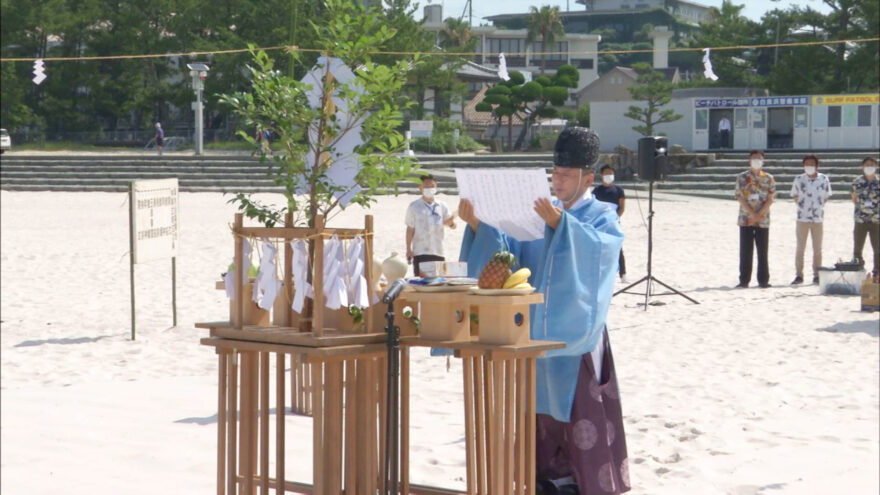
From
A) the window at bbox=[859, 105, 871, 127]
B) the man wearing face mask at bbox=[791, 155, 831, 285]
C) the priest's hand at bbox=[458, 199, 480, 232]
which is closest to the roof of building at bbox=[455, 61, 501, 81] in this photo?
the window at bbox=[859, 105, 871, 127]

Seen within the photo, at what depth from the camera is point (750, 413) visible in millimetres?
6371

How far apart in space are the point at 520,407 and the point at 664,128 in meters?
33.6

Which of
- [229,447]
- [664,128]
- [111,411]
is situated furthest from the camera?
[664,128]

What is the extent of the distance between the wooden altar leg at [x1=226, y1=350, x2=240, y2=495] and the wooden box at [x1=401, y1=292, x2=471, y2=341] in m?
0.59

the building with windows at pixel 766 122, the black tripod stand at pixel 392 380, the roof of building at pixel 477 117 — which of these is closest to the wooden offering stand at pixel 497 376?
the black tripod stand at pixel 392 380

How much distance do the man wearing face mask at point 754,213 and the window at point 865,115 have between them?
22310mm

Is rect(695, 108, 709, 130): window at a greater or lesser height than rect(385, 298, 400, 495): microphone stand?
greater

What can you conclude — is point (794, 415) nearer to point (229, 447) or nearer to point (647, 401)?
point (647, 401)

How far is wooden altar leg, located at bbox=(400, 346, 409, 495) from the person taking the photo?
3605mm

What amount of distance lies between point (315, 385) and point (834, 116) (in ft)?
107

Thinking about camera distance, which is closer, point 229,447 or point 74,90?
point 229,447

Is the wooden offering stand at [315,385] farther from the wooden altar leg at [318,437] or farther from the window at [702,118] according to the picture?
the window at [702,118]

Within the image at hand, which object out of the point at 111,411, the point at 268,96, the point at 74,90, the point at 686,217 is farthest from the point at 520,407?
the point at 74,90

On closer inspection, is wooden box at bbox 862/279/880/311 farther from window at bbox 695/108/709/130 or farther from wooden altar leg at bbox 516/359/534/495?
window at bbox 695/108/709/130
